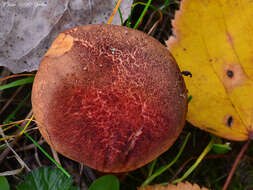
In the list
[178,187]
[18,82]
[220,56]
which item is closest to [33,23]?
[18,82]

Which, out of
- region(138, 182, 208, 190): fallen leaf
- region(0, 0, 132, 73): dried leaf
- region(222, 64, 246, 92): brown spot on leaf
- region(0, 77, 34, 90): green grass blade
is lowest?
region(0, 77, 34, 90): green grass blade

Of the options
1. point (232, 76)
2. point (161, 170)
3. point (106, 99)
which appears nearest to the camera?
point (106, 99)

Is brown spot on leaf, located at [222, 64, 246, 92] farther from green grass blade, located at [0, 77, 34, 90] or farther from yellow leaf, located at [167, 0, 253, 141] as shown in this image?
green grass blade, located at [0, 77, 34, 90]

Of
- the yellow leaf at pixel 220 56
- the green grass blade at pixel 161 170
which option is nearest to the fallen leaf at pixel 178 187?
the green grass blade at pixel 161 170

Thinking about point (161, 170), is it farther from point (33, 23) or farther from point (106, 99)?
point (33, 23)

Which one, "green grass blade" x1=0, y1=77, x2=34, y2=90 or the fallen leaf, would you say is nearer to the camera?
the fallen leaf

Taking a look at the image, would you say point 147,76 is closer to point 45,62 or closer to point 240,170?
point 45,62

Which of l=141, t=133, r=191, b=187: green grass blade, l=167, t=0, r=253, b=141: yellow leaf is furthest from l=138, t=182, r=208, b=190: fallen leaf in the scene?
l=167, t=0, r=253, b=141: yellow leaf
